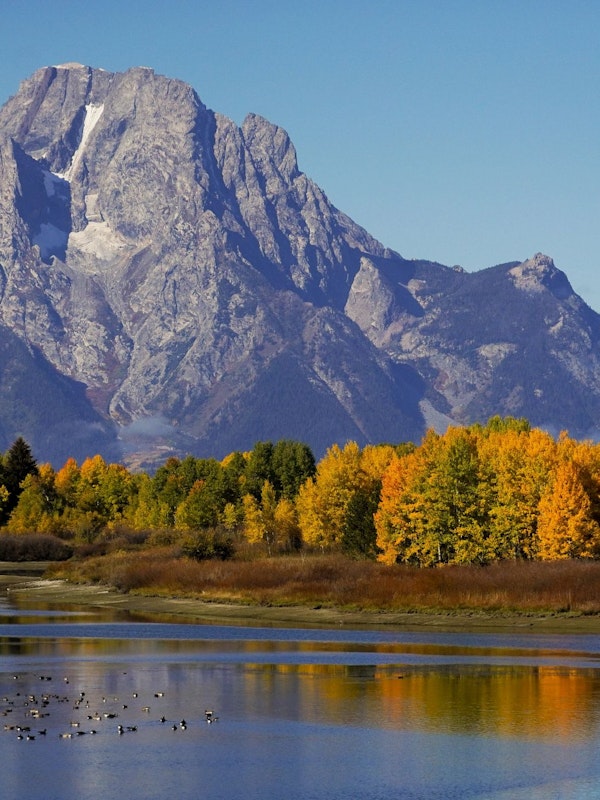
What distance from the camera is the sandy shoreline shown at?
82438 mm

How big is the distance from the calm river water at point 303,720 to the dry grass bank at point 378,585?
A: 12456 millimetres

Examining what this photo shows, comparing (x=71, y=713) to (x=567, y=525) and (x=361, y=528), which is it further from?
(x=361, y=528)

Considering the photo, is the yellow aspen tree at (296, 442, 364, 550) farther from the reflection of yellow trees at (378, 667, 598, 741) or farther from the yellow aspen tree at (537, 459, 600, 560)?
the reflection of yellow trees at (378, 667, 598, 741)

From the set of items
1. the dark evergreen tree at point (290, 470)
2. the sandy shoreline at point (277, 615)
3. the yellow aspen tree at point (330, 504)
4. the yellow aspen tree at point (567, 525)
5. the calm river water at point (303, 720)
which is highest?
the dark evergreen tree at point (290, 470)

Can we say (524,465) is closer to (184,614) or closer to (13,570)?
(184,614)

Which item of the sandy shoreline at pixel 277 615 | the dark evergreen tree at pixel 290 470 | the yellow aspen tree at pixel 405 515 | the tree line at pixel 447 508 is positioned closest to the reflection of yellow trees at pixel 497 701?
the sandy shoreline at pixel 277 615

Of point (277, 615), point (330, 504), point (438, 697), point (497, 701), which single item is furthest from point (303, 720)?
point (330, 504)

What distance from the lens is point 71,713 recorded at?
49344mm

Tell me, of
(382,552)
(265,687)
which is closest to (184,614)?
(382,552)

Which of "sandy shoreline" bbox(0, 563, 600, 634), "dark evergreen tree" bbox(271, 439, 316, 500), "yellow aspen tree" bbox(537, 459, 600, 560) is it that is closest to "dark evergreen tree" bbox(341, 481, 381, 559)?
"sandy shoreline" bbox(0, 563, 600, 634)

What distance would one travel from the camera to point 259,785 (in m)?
39.2

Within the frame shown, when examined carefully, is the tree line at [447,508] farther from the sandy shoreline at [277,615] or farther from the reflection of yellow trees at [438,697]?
the reflection of yellow trees at [438,697]

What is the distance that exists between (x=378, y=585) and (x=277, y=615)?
7.24 meters

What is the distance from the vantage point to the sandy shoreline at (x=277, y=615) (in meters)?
82.4
